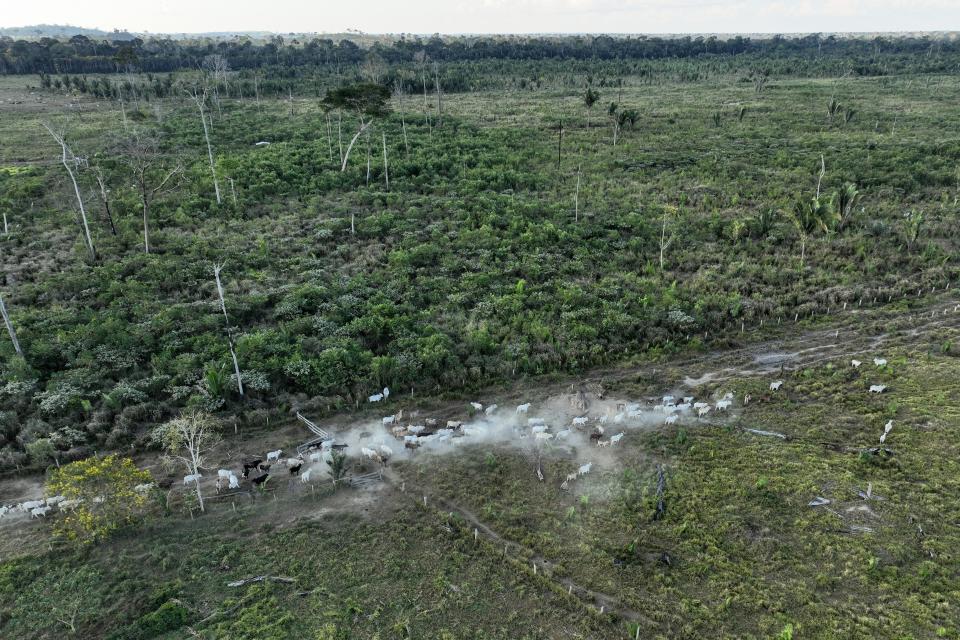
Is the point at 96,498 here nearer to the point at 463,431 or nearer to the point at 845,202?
the point at 463,431

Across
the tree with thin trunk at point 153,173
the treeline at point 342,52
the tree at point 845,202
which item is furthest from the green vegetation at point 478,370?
the treeline at point 342,52

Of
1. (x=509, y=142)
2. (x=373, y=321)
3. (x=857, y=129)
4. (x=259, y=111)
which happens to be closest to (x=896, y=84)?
(x=857, y=129)

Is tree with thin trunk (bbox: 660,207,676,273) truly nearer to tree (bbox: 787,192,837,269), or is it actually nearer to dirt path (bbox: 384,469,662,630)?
tree (bbox: 787,192,837,269)

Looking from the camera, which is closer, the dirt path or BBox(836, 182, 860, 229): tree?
the dirt path

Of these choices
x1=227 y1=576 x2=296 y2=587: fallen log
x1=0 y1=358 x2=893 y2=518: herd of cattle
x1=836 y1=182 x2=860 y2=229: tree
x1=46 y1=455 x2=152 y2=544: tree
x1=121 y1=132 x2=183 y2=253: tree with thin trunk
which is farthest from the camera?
x1=121 y1=132 x2=183 y2=253: tree with thin trunk

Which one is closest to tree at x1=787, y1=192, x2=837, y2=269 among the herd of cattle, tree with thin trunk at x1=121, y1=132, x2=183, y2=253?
the herd of cattle

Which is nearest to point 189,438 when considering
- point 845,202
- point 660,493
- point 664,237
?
point 660,493

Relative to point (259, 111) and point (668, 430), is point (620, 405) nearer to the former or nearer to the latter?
point (668, 430)

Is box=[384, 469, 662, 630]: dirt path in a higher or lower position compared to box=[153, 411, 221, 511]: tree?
lower
